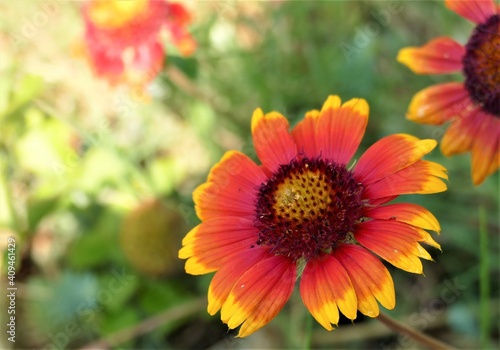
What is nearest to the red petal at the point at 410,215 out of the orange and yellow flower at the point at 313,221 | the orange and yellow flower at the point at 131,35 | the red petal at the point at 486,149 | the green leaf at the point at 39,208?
the orange and yellow flower at the point at 313,221

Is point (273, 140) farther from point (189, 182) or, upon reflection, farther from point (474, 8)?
point (189, 182)

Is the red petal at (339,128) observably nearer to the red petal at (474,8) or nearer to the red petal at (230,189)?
the red petal at (230,189)

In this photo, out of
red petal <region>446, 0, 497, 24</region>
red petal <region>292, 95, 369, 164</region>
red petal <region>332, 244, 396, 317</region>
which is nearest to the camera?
red petal <region>332, 244, 396, 317</region>

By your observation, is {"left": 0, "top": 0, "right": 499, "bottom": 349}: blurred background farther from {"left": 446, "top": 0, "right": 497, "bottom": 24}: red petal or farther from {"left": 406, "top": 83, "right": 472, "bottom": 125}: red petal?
{"left": 446, "top": 0, "right": 497, "bottom": 24}: red petal

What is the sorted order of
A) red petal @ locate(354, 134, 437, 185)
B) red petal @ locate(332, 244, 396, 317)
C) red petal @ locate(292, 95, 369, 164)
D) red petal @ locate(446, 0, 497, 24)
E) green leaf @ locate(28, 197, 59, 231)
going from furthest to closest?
1. green leaf @ locate(28, 197, 59, 231)
2. red petal @ locate(446, 0, 497, 24)
3. red petal @ locate(292, 95, 369, 164)
4. red petal @ locate(354, 134, 437, 185)
5. red petal @ locate(332, 244, 396, 317)

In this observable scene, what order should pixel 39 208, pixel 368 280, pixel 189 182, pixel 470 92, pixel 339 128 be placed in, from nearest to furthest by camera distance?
1. pixel 368 280
2. pixel 339 128
3. pixel 470 92
4. pixel 39 208
5. pixel 189 182

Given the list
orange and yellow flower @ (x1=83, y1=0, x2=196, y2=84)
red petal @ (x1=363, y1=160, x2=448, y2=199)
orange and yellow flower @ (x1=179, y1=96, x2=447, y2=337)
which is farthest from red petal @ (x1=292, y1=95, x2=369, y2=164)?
orange and yellow flower @ (x1=83, y1=0, x2=196, y2=84)

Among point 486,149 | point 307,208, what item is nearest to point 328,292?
point 307,208

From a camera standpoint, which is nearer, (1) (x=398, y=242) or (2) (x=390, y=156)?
(1) (x=398, y=242)
